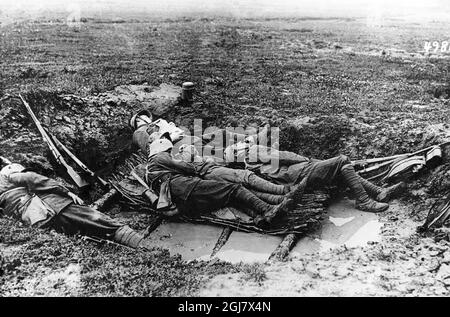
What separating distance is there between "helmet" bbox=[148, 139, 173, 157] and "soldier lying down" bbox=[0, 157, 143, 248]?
1.48m

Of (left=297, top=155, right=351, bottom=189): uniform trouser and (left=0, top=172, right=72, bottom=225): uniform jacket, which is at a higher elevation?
(left=297, top=155, right=351, bottom=189): uniform trouser

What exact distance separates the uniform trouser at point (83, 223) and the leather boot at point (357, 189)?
145 inches

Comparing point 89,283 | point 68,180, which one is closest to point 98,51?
point 68,180

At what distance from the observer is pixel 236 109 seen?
A: 8945 millimetres

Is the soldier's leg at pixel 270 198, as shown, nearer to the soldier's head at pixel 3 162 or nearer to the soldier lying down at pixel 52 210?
the soldier lying down at pixel 52 210

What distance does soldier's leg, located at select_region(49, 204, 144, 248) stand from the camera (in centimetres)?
643

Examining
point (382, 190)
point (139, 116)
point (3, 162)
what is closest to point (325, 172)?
point (382, 190)

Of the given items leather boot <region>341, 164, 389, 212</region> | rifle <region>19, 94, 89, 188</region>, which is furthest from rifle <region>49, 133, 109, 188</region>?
leather boot <region>341, 164, 389, 212</region>

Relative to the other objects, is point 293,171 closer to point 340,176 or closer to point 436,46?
point 340,176

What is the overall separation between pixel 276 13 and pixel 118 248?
27.9 ft

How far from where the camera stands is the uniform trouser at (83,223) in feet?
21.1

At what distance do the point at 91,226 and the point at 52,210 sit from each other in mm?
636

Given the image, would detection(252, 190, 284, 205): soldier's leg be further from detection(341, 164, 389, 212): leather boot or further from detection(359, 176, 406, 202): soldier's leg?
detection(359, 176, 406, 202): soldier's leg

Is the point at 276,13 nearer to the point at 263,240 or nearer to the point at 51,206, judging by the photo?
the point at 263,240
